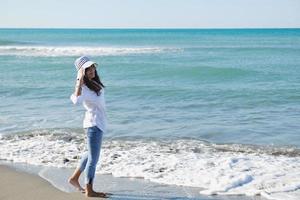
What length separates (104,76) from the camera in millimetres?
→ 23328

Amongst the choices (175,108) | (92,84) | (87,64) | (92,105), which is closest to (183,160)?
(92,105)

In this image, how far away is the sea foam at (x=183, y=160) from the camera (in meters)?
6.52

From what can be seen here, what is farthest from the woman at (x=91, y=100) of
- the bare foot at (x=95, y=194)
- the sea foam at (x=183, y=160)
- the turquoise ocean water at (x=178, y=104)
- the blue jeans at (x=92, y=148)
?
the turquoise ocean water at (x=178, y=104)

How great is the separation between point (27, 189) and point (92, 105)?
141 cm

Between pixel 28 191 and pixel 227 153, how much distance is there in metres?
3.61

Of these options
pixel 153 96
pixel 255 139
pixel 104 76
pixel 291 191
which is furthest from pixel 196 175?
pixel 104 76

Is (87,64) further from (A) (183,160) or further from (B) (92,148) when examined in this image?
(A) (183,160)

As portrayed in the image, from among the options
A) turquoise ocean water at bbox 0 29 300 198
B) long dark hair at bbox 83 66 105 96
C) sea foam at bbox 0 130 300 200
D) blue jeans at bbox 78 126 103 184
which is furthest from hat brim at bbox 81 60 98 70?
turquoise ocean water at bbox 0 29 300 198

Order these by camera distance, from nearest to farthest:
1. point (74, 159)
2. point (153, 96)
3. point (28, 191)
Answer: point (28, 191) → point (74, 159) → point (153, 96)

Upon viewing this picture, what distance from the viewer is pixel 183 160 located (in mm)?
7789

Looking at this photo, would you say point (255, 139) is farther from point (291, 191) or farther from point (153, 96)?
point (153, 96)

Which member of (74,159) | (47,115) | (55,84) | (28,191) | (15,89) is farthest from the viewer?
(55,84)

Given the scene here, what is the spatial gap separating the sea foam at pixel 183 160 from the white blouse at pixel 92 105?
4.91ft

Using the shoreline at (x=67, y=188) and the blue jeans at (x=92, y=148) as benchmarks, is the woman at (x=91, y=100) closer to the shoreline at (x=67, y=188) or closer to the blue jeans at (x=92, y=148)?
the blue jeans at (x=92, y=148)
